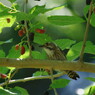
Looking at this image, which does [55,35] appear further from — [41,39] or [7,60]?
[7,60]

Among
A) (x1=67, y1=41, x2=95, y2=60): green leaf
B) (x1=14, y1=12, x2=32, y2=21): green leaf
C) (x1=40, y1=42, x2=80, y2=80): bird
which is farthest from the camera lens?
(x1=40, y1=42, x2=80, y2=80): bird

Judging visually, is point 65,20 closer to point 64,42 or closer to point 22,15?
point 22,15

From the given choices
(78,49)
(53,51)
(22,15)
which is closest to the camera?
(22,15)

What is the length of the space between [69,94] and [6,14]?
95.5 inches

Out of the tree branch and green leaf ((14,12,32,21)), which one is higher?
green leaf ((14,12,32,21))

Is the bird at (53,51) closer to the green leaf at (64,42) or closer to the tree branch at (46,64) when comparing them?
the green leaf at (64,42)

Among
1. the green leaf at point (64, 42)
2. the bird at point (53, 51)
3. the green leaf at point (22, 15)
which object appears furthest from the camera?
the bird at point (53, 51)

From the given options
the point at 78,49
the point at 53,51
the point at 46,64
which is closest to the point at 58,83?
the point at 46,64

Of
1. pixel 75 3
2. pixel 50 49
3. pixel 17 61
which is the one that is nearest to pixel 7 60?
pixel 17 61

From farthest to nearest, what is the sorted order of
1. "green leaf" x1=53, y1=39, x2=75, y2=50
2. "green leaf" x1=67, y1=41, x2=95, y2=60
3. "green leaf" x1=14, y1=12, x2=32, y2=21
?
"green leaf" x1=53, y1=39, x2=75, y2=50
"green leaf" x1=67, y1=41, x2=95, y2=60
"green leaf" x1=14, y1=12, x2=32, y2=21

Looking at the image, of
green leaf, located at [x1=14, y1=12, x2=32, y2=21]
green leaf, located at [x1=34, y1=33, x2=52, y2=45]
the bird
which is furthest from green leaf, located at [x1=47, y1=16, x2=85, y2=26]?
the bird

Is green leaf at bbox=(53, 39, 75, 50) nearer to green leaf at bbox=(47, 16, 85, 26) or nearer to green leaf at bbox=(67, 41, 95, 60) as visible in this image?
green leaf at bbox=(67, 41, 95, 60)

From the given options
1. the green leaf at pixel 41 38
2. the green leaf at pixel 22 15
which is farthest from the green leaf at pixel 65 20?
the green leaf at pixel 41 38

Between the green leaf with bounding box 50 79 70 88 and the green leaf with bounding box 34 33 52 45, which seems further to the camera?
the green leaf with bounding box 34 33 52 45
